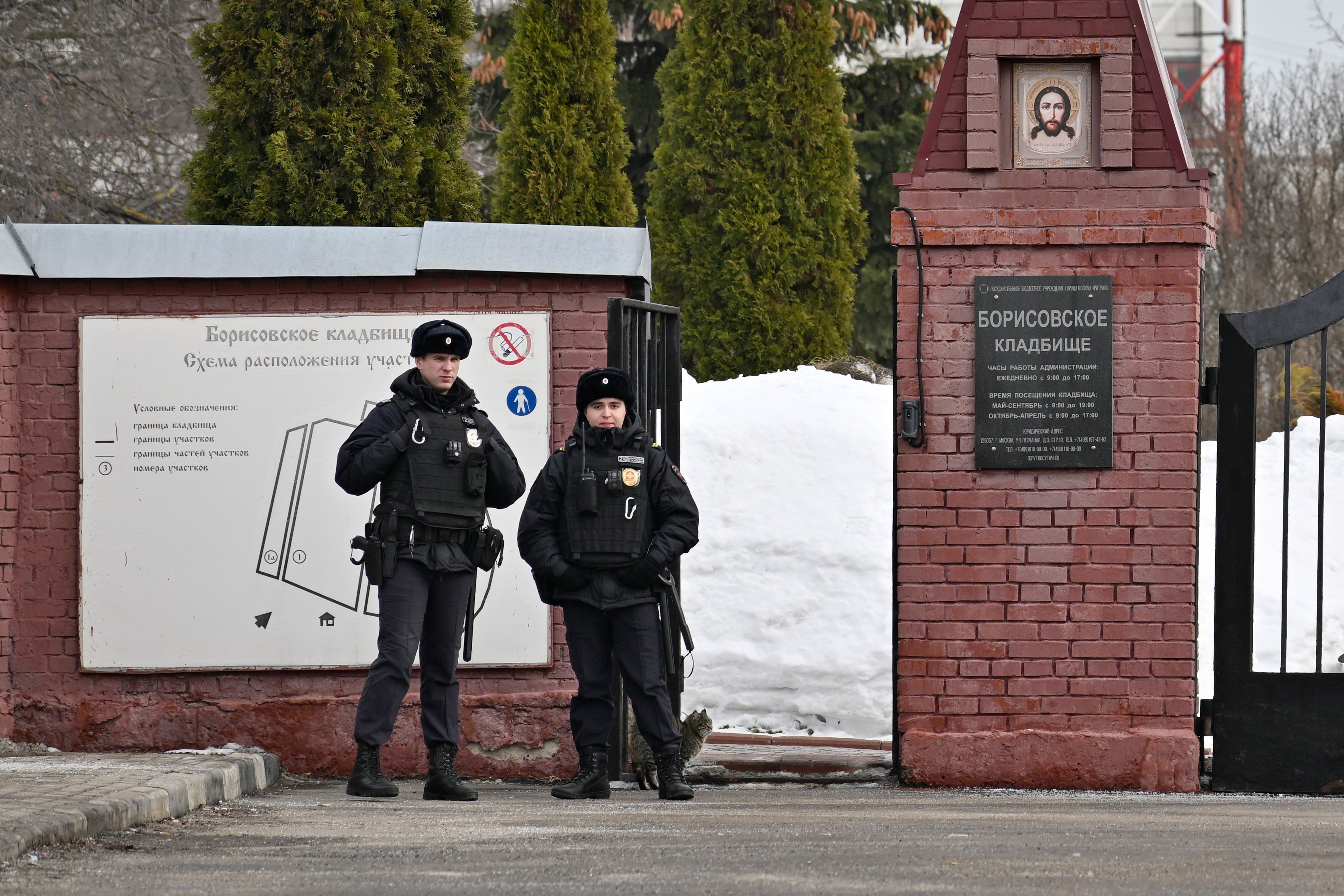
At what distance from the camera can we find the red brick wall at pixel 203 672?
24.4 feet

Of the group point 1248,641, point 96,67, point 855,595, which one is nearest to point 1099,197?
point 1248,641

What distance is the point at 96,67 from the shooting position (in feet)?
47.5

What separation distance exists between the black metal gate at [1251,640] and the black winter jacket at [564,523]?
2.28 meters

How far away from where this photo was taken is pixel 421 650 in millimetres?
6645

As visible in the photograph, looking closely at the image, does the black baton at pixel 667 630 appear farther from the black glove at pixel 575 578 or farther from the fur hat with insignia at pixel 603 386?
the fur hat with insignia at pixel 603 386

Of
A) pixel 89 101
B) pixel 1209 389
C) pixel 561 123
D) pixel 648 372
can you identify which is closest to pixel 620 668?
pixel 648 372

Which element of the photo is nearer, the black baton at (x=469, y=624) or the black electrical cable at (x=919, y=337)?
the black baton at (x=469, y=624)

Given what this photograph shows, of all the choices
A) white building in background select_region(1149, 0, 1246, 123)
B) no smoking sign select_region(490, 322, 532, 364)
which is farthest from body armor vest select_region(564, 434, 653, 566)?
white building in background select_region(1149, 0, 1246, 123)

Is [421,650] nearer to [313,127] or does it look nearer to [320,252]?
[320,252]

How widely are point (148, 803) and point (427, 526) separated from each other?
1.38 meters

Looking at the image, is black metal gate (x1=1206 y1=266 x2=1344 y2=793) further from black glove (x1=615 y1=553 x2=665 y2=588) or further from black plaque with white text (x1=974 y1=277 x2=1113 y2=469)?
black glove (x1=615 y1=553 x2=665 y2=588)

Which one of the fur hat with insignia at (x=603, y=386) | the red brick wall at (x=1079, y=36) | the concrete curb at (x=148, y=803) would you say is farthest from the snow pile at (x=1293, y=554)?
the concrete curb at (x=148, y=803)

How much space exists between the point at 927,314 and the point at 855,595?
14.0 ft

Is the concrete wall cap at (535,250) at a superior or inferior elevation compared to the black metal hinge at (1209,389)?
superior
